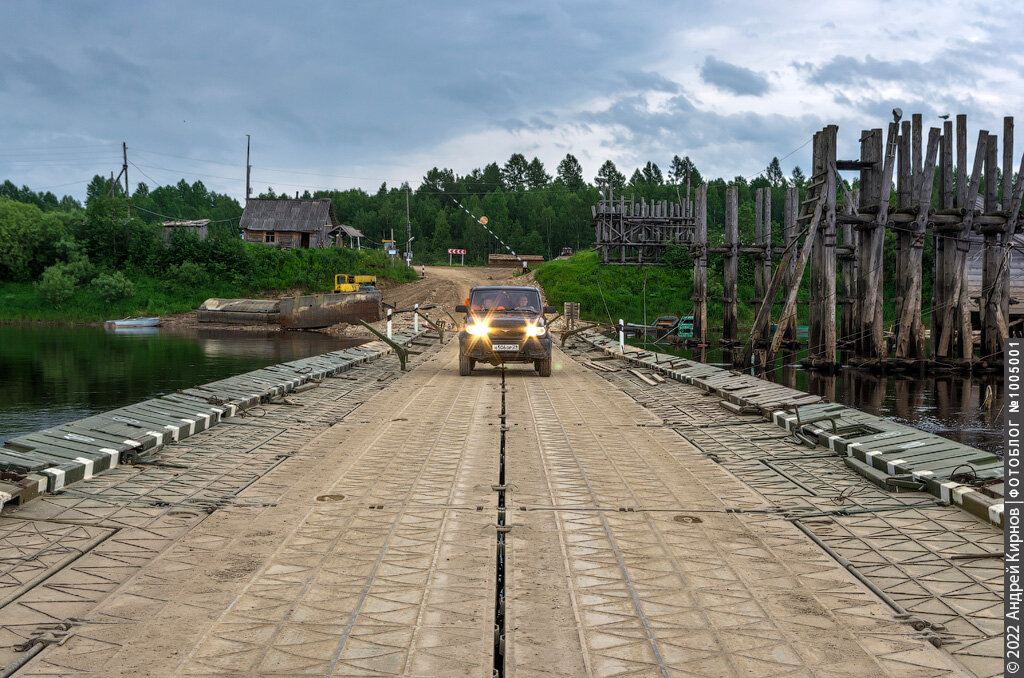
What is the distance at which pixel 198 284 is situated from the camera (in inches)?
2544

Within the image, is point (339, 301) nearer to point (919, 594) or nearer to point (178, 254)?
point (178, 254)

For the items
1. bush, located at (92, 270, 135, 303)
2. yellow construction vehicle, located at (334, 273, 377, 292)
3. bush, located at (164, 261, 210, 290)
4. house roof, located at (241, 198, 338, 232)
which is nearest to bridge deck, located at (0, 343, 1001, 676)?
yellow construction vehicle, located at (334, 273, 377, 292)

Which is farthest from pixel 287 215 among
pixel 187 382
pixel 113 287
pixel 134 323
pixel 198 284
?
pixel 187 382

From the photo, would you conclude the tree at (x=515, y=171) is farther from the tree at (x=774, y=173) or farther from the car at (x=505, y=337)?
the car at (x=505, y=337)

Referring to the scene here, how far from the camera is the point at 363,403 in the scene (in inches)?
583

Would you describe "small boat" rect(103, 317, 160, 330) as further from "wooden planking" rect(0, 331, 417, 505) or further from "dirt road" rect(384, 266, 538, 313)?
"wooden planking" rect(0, 331, 417, 505)

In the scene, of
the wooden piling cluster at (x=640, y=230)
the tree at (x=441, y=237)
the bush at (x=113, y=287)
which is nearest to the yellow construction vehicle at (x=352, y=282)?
the bush at (x=113, y=287)

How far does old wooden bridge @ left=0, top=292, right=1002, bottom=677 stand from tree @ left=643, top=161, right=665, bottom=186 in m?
136

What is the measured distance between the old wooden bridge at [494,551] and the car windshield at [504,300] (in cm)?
847

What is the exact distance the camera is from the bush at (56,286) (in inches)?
2360

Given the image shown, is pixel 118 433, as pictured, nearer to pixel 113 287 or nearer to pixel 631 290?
pixel 631 290

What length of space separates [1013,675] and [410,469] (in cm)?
610

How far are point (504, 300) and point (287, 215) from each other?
219ft

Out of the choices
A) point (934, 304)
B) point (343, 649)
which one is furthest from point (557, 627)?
point (934, 304)
